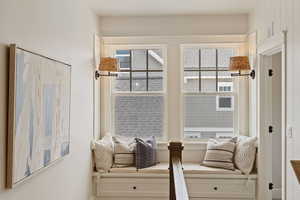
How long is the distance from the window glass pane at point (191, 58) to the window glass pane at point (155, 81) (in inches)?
15.8

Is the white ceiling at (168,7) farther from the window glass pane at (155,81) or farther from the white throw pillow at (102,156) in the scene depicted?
the white throw pillow at (102,156)

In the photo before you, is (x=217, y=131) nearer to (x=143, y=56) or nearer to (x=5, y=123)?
(x=143, y=56)

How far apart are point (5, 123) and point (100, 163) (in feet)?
8.09

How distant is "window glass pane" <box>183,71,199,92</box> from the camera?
5008mm

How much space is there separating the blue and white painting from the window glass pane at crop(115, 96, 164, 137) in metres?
1.79

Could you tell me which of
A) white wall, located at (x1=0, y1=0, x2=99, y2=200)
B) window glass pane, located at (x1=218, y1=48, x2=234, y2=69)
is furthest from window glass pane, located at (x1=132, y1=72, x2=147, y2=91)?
window glass pane, located at (x1=218, y1=48, x2=234, y2=69)

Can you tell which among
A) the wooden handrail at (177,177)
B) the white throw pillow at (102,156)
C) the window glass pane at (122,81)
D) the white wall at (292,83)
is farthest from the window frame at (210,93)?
the wooden handrail at (177,177)

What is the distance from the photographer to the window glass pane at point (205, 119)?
497cm

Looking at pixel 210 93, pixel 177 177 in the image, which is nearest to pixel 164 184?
pixel 210 93

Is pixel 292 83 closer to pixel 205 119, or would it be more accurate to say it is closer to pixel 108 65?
pixel 205 119

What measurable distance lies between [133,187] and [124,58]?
185 centimetres

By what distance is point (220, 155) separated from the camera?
14.8ft

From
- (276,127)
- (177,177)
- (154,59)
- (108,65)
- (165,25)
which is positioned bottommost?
(177,177)

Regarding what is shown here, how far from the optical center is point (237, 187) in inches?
173
